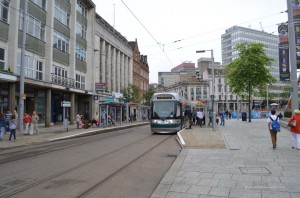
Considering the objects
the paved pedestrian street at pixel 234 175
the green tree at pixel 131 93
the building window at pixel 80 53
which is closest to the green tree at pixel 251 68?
the building window at pixel 80 53

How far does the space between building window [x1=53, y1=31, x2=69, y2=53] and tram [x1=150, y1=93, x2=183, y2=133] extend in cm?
1517

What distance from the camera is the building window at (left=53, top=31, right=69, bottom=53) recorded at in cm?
3156

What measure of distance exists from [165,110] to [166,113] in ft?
0.82

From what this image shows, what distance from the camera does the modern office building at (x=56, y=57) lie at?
79.3ft

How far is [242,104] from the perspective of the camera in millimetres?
117000

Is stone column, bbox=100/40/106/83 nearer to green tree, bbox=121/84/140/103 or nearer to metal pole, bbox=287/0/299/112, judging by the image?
green tree, bbox=121/84/140/103

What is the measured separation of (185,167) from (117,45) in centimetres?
4647

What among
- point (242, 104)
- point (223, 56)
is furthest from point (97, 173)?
point (223, 56)

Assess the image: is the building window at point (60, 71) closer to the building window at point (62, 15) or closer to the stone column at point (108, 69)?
the building window at point (62, 15)

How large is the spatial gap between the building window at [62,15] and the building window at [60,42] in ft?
5.77

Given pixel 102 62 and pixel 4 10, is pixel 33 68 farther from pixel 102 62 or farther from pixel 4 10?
pixel 102 62

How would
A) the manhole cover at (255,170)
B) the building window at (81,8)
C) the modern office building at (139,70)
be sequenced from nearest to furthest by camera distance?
1. the manhole cover at (255,170)
2. the building window at (81,8)
3. the modern office building at (139,70)

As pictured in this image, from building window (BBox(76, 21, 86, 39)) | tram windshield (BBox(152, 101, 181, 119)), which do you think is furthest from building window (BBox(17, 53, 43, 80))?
tram windshield (BBox(152, 101, 181, 119))

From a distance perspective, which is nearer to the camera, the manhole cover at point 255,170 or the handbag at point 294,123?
the manhole cover at point 255,170
